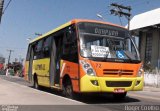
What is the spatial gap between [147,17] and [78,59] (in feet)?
85.0

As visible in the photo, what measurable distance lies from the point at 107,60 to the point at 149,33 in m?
28.2

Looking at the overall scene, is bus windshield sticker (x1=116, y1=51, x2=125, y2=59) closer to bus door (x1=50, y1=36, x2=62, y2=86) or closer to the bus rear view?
the bus rear view

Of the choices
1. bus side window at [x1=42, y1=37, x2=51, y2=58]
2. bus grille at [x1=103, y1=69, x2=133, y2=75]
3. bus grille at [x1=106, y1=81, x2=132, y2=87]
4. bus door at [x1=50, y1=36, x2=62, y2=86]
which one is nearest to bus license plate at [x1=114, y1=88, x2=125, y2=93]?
bus grille at [x1=106, y1=81, x2=132, y2=87]

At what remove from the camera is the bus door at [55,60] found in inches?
613

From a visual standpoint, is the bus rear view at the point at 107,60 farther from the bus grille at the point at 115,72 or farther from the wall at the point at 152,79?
the wall at the point at 152,79

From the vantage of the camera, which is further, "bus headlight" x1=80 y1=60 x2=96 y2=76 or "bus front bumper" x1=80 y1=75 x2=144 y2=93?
"bus headlight" x1=80 y1=60 x2=96 y2=76

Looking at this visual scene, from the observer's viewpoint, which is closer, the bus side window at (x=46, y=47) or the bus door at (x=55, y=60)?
the bus door at (x=55, y=60)

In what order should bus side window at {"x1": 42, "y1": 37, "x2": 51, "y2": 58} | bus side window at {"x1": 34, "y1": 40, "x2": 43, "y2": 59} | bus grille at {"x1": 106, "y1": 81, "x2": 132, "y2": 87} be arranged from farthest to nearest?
bus side window at {"x1": 34, "y1": 40, "x2": 43, "y2": 59} → bus side window at {"x1": 42, "y1": 37, "x2": 51, "y2": 58} → bus grille at {"x1": 106, "y1": 81, "x2": 132, "y2": 87}

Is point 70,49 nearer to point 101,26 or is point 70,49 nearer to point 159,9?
point 101,26

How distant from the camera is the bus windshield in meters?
13.0

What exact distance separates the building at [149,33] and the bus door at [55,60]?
62.8ft

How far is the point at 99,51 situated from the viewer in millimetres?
13031

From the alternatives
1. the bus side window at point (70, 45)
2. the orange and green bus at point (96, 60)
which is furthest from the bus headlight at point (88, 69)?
the bus side window at point (70, 45)

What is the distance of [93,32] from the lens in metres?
13.6
